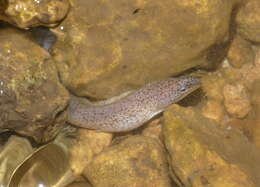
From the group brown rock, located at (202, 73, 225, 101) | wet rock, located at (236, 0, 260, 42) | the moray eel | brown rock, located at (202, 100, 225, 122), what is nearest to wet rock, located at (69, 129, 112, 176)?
the moray eel

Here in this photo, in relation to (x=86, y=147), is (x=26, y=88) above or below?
above

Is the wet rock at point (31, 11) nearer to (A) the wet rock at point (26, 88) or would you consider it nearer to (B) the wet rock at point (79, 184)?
(A) the wet rock at point (26, 88)

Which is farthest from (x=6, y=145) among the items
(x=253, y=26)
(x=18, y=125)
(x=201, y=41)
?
(x=253, y=26)

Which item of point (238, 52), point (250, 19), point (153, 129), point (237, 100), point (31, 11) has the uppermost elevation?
point (31, 11)

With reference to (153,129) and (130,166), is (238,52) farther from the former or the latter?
(130,166)

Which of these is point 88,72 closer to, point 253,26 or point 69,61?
point 69,61

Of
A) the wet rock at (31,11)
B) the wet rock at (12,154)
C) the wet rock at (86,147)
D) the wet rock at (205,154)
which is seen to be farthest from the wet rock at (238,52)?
the wet rock at (12,154)

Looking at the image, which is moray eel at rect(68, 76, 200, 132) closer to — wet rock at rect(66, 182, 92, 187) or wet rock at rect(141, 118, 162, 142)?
wet rock at rect(141, 118, 162, 142)

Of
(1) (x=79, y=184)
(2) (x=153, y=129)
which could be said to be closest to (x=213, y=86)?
(2) (x=153, y=129)
